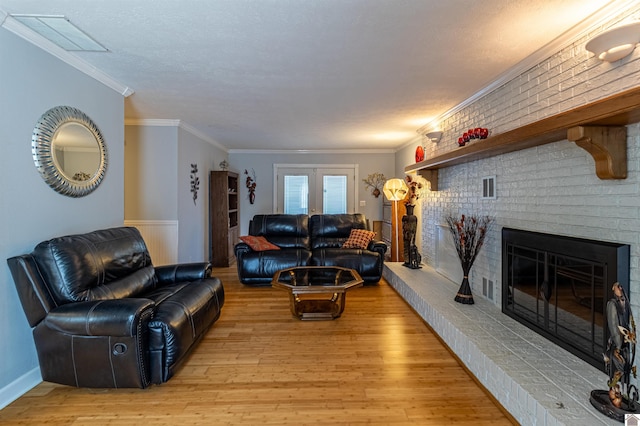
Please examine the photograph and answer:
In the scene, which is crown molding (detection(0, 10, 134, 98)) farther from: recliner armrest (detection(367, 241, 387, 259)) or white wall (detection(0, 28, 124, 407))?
recliner armrest (detection(367, 241, 387, 259))

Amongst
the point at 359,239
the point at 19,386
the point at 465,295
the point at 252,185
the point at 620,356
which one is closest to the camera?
the point at 620,356

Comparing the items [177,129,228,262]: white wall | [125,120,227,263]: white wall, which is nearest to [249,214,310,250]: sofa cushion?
[177,129,228,262]: white wall

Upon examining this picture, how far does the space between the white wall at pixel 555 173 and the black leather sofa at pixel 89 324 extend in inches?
108

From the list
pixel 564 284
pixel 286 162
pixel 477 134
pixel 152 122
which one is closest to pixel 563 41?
pixel 477 134

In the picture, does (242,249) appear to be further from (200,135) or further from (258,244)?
(200,135)

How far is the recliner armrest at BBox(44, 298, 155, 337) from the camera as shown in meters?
1.99

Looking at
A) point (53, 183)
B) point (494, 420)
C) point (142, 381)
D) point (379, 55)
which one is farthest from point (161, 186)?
point (494, 420)

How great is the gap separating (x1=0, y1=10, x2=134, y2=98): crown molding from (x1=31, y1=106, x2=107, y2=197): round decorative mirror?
0.37 m

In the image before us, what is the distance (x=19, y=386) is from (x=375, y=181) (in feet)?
21.0

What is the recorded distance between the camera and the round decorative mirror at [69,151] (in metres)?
2.29

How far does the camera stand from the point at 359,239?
4969mm

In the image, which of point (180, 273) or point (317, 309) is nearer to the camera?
point (180, 273)

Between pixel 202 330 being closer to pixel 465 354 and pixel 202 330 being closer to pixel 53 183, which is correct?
pixel 53 183

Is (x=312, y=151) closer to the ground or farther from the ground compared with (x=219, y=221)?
farther from the ground
